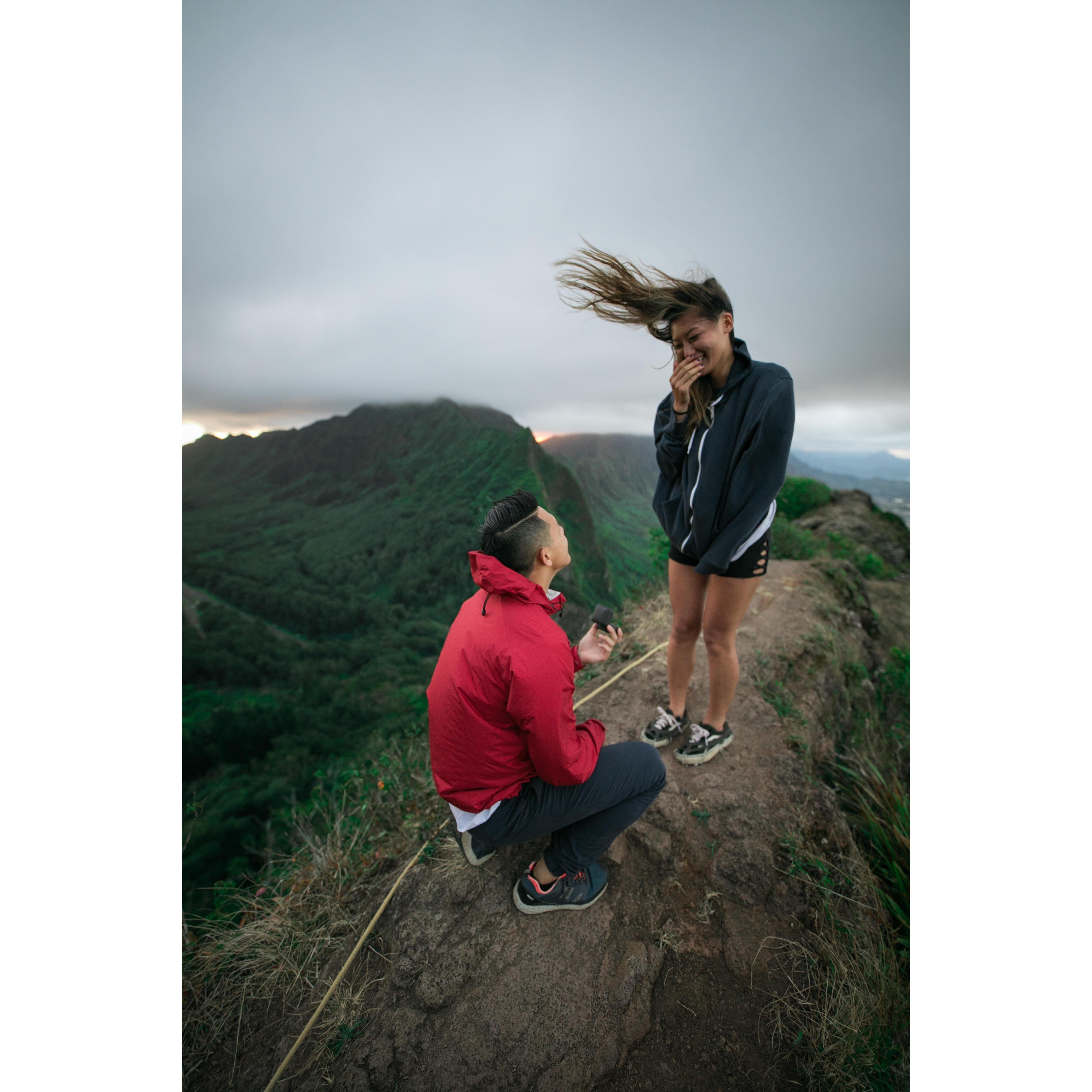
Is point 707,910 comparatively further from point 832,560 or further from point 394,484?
point 394,484

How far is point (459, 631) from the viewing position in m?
1.57

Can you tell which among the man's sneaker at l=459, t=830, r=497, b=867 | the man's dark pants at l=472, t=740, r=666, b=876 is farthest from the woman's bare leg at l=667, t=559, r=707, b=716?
the man's sneaker at l=459, t=830, r=497, b=867

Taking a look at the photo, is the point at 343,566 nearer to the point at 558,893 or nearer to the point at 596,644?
the point at 558,893

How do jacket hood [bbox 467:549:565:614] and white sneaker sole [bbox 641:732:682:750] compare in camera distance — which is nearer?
jacket hood [bbox 467:549:565:614]

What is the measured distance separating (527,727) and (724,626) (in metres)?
1.25

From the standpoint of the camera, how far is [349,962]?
1869 mm

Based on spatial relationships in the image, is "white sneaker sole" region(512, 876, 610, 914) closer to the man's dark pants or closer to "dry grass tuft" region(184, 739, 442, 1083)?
the man's dark pants

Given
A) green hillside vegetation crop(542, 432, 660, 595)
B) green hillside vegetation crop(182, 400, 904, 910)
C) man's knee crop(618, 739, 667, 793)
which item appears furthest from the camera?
green hillside vegetation crop(542, 432, 660, 595)

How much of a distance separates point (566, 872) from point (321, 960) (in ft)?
4.13

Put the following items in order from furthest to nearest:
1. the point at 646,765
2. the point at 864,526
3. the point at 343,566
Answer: the point at 343,566
the point at 864,526
the point at 646,765

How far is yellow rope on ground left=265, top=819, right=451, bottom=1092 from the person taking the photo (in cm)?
163

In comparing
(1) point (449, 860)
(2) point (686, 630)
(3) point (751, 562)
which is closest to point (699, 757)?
(2) point (686, 630)

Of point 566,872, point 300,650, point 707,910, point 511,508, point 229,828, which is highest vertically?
point 511,508

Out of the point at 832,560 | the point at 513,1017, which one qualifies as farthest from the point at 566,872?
the point at 832,560
